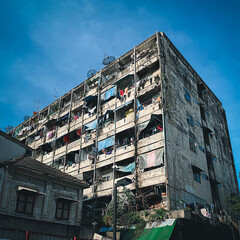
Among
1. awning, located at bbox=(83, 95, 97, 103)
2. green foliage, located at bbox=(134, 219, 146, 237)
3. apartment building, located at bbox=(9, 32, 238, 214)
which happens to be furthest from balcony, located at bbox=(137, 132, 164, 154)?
awning, located at bbox=(83, 95, 97, 103)

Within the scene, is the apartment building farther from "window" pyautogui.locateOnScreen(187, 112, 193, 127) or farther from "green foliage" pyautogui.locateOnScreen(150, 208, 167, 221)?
"green foliage" pyautogui.locateOnScreen(150, 208, 167, 221)

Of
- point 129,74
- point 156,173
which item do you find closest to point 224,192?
point 156,173

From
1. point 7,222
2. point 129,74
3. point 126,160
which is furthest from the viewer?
point 129,74

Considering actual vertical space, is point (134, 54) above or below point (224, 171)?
above

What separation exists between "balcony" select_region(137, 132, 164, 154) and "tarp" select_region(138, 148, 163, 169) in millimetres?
495

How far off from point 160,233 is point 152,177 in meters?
6.09

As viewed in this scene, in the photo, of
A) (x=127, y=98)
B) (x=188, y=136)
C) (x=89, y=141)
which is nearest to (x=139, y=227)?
(x=188, y=136)

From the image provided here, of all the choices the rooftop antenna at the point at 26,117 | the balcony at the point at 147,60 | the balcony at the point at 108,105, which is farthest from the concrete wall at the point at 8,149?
the rooftop antenna at the point at 26,117

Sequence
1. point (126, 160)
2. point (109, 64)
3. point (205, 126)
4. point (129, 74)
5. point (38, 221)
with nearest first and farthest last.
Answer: point (38, 221), point (126, 160), point (129, 74), point (205, 126), point (109, 64)

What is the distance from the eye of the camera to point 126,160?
29.0 metres

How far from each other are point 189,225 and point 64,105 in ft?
95.6

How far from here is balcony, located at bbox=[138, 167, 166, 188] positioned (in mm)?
24008

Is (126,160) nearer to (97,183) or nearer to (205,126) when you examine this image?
(97,183)

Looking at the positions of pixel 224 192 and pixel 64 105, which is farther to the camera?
pixel 64 105
